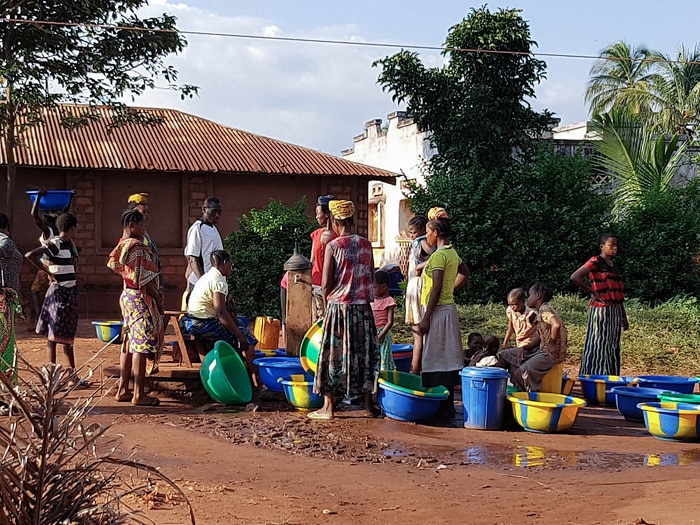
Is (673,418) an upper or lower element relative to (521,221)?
lower

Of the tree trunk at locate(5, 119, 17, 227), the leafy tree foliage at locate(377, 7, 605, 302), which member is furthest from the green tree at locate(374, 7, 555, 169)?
the tree trunk at locate(5, 119, 17, 227)

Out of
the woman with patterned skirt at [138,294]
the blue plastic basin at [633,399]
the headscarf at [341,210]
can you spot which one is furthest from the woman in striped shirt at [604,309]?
the woman with patterned skirt at [138,294]

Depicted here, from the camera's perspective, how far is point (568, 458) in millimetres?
6648

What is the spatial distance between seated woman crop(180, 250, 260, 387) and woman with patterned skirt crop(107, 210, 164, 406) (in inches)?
17.8

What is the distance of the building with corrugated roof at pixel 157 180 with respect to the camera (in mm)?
16766

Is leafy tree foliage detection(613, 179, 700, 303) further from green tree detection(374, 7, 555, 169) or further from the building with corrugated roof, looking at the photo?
the building with corrugated roof

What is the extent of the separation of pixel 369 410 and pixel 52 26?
30.0ft

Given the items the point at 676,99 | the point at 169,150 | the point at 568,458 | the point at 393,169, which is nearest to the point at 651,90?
the point at 676,99

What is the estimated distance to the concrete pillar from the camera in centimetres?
934

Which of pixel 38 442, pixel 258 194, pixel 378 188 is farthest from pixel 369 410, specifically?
pixel 378 188

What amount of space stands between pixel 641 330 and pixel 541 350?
17.1 ft

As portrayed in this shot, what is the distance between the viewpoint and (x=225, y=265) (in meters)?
8.35

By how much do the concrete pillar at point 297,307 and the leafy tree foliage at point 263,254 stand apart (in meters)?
4.15

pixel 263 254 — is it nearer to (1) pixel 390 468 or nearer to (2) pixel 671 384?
(2) pixel 671 384
